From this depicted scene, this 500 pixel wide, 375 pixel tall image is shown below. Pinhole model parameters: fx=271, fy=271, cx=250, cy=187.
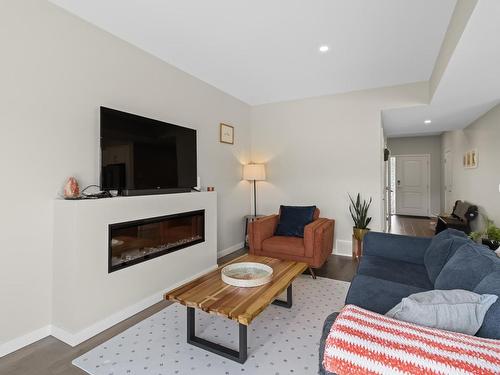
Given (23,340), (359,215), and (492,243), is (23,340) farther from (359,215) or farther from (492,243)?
(492,243)

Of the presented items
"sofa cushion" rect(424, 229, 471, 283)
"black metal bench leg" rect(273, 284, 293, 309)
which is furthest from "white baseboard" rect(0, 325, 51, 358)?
"sofa cushion" rect(424, 229, 471, 283)

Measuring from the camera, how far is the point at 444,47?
2.63 metres

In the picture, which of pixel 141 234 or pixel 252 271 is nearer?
pixel 252 271

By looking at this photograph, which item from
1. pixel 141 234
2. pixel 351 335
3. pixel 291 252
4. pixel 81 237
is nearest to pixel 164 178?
pixel 141 234

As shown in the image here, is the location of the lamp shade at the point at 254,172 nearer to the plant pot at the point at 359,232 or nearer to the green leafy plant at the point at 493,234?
the plant pot at the point at 359,232

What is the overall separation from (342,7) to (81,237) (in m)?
2.74

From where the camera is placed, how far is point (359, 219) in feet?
13.3

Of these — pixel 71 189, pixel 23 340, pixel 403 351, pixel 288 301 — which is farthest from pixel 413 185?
pixel 23 340

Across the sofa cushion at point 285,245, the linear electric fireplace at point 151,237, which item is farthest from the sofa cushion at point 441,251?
the linear electric fireplace at point 151,237

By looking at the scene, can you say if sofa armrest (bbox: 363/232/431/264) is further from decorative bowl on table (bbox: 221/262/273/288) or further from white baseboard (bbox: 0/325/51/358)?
white baseboard (bbox: 0/325/51/358)

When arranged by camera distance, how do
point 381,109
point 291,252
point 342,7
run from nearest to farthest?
point 342,7 → point 291,252 → point 381,109

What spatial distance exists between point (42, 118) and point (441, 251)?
324cm

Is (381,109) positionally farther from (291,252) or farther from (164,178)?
(164,178)

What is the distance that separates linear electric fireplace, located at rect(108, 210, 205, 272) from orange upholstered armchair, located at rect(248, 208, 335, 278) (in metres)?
0.73
